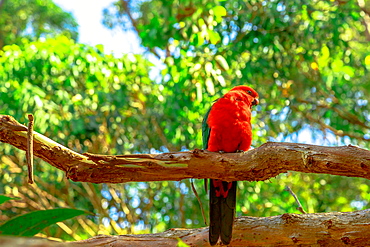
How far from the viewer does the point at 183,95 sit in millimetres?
6332

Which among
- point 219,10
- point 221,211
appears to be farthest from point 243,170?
point 219,10

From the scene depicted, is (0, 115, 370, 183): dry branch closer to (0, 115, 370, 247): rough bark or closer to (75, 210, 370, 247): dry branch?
(0, 115, 370, 247): rough bark

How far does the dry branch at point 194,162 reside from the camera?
226 cm

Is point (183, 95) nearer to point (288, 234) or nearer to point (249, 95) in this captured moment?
point (249, 95)

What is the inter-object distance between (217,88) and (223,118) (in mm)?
2842

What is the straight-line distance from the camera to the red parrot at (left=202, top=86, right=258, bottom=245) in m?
3.23

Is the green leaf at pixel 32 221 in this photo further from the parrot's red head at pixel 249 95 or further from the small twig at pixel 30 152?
the parrot's red head at pixel 249 95

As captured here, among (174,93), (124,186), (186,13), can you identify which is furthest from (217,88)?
(124,186)

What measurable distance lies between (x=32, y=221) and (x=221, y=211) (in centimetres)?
168

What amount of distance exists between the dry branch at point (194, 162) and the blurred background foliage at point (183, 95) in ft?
11.0

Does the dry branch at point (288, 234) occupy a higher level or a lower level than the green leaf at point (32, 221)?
lower

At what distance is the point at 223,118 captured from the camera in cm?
367

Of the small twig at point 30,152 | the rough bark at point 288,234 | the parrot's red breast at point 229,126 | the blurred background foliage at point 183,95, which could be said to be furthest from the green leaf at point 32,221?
the blurred background foliage at point 183,95

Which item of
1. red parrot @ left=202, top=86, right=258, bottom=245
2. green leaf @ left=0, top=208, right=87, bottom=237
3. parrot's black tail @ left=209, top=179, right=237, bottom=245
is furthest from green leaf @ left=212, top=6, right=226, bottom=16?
green leaf @ left=0, top=208, right=87, bottom=237
